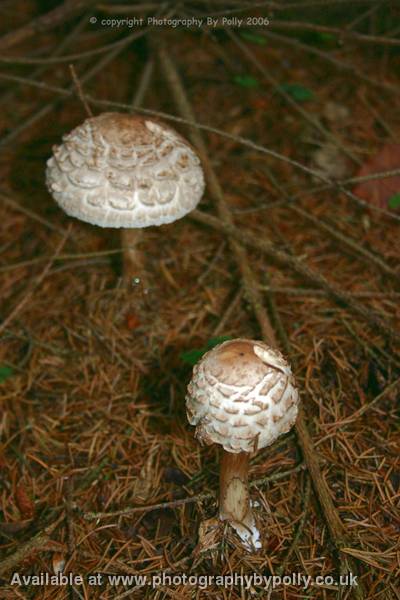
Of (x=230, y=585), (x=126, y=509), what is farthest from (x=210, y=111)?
(x=230, y=585)

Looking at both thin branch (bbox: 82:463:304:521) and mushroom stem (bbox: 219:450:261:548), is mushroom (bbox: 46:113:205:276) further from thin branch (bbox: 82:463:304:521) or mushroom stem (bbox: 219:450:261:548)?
thin branch (bbox: 82:463:304:521)

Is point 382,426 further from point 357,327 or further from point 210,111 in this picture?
point 210,111

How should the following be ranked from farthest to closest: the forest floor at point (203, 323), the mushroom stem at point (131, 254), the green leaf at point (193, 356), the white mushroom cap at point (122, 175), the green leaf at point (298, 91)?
1. the green leaf at point (298, 91)
2. the mushroom stem at point (131, 254)
3. the green leaf at point (193, 356)
4. the white mushroom cap at point (122, 175)
5. the forest floor at point (203, 323)

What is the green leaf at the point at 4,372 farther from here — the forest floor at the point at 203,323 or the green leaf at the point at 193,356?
the green leaf at the point at 193,356

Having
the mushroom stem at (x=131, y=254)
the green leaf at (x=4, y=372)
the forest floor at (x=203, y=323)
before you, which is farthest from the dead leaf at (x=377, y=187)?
the green leaf at (x=4, y=372)

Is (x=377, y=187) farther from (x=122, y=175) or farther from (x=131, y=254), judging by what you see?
(x=122, y=175)

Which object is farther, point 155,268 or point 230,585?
point 155,268

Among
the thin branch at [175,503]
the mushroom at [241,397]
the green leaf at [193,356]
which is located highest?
the mushroom at [241,397]

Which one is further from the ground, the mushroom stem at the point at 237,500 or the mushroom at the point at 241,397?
the mushroom at the point at 241,397
